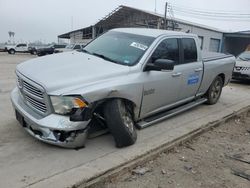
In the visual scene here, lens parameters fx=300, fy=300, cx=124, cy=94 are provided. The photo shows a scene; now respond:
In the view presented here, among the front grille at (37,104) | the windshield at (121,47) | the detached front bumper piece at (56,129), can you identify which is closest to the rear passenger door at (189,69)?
the windshield at (121,47)

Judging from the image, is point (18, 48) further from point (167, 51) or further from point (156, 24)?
point (167, 51)

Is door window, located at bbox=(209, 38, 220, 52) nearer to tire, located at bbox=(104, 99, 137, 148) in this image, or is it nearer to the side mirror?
the side mirror

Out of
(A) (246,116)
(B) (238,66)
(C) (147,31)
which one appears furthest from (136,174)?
(B) (238,66)

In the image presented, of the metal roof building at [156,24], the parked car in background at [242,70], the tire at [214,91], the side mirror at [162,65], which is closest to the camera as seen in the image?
the side mirror at [162,65]

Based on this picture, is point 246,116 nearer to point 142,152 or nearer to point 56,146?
point 142,152

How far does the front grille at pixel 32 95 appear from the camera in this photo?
411cm

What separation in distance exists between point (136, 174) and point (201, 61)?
3.46 metres

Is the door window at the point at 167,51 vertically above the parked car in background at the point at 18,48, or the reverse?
the door window at the point at 167,51

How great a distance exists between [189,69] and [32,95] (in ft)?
10.4

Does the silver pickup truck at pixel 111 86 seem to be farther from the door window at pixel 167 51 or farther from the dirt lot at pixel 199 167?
the dirt lot at pixel 199 167

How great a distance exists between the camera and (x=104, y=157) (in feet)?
13.8

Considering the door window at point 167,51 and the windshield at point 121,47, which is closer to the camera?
the windshield at point 121,47

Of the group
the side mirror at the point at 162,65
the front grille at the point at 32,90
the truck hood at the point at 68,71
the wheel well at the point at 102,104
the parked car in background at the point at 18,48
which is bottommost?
the parked car in background at the point at 18,48

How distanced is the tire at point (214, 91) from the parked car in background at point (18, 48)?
40973mm
